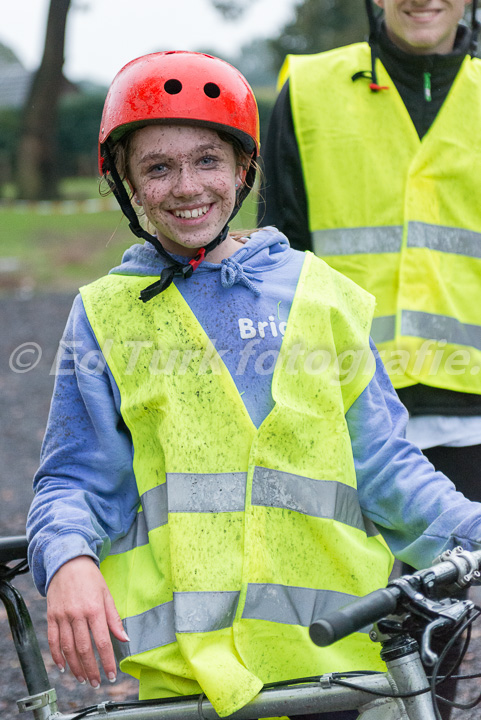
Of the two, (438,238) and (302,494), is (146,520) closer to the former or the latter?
(302,494)

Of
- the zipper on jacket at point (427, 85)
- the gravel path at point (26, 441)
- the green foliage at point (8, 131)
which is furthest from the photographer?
the green foliage at point (8, 131)

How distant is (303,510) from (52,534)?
592 mm

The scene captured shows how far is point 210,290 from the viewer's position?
2467mm

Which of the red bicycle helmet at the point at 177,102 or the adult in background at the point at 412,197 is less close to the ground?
the red bicycle helmet at the point at 177,102

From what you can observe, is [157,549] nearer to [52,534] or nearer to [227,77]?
[52,534]

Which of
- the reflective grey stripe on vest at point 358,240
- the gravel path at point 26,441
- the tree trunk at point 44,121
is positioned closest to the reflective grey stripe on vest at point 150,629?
the reflective grey stripe on vest at point 358,240

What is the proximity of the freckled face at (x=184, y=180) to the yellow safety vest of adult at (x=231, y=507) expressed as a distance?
0.19m

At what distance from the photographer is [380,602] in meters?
1.74

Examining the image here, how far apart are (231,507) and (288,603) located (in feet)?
0.88

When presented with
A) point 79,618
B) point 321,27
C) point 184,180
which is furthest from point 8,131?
point 79,618

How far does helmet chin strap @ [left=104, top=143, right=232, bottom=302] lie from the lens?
2.42m

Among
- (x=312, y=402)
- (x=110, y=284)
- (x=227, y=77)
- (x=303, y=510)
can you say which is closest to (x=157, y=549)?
(x=303, y=510)

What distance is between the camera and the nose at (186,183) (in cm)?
237

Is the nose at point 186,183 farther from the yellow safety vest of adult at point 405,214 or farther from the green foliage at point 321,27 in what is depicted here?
the green foliage at point 321,27
